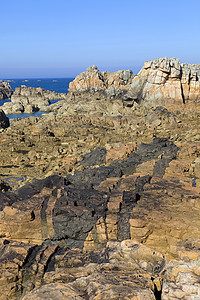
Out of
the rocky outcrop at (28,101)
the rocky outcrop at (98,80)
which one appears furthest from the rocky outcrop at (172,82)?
the rocky outcrop at (28,101)

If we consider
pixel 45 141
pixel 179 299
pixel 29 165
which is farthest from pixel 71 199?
pixel 45 141

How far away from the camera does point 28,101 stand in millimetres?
113938

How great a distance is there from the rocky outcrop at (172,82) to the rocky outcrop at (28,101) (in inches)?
1663

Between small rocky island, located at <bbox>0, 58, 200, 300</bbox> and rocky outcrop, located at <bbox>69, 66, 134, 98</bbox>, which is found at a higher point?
rocky outcrop, located at <bbox>69, 66, 134, 98</bbox>

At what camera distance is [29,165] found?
40.1 metres

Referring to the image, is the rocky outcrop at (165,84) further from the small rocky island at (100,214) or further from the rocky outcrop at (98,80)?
the rocky outcrop at (98,80)

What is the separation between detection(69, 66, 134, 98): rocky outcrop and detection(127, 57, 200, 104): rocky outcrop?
73.7 feet

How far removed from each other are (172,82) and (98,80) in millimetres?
36639

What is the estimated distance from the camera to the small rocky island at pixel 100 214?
1104cm

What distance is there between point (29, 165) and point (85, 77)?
235 ft

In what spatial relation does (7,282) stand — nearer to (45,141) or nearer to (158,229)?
(158,229)

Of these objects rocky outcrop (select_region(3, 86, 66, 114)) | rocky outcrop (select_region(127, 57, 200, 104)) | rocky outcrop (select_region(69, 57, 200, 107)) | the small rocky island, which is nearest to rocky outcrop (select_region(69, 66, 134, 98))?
rocky outcrop (select_region(3, 86, 66, 114))

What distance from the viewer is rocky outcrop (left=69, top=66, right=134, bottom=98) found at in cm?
9762

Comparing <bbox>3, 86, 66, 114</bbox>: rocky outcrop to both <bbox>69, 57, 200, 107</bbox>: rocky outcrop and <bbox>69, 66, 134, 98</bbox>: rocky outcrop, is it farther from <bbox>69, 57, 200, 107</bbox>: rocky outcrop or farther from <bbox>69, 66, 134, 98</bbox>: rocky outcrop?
<bbox>69, 57, 200, 107</bbox>: rocky outcrop
